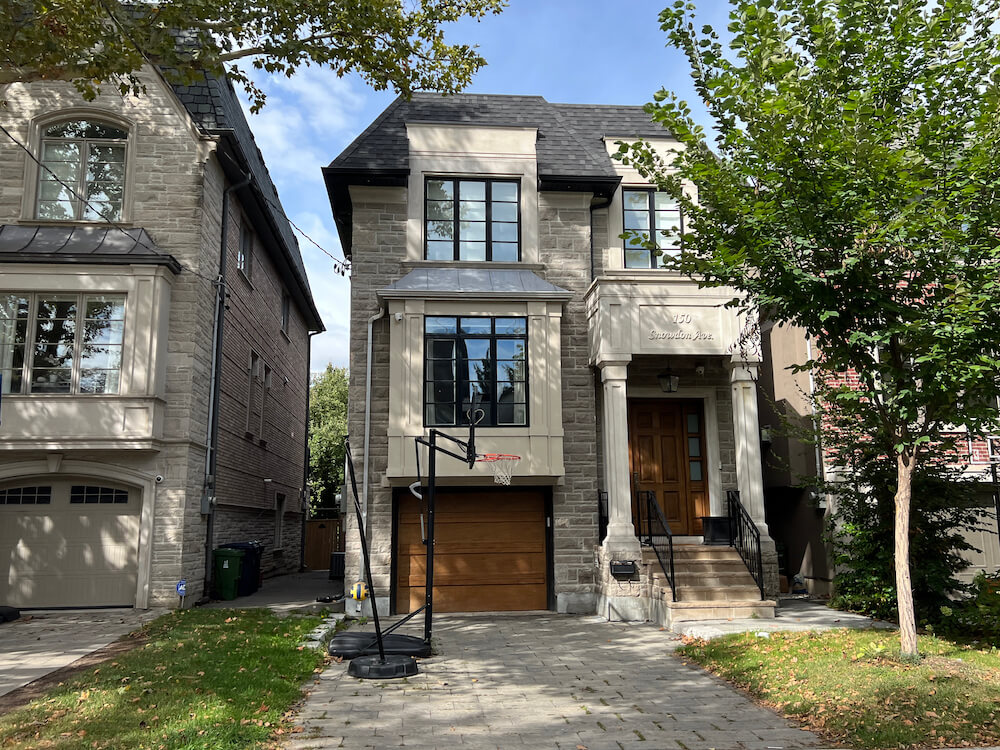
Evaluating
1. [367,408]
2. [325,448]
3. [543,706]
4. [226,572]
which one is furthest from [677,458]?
[325,448]

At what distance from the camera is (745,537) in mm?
12516

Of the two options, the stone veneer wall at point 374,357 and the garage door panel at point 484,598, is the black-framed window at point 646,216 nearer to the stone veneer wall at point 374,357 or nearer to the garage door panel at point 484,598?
the stone veneer wall at point 374,357

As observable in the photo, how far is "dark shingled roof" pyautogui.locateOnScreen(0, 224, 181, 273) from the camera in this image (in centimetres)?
1226

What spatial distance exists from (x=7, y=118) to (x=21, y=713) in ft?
36.2

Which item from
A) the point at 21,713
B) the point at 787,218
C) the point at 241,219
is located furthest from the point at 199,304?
the point at 787,218

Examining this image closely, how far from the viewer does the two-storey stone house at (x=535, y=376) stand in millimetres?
12562

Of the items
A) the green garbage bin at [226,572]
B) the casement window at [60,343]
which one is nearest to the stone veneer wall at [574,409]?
the green garbage bin at [226,572]

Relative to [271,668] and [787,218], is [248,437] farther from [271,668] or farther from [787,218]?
[787,218]

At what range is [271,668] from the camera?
7.73 meters

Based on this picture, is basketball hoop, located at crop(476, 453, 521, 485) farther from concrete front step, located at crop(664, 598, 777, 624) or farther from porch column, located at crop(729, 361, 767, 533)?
porch column, located at crop(729, 361, 767, 533)

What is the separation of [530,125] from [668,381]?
531 cm

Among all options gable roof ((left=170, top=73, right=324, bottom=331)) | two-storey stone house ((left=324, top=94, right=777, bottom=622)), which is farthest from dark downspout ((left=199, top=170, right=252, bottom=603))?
two-storey stone house ((left=324, top=94, right=777, bottom=622))

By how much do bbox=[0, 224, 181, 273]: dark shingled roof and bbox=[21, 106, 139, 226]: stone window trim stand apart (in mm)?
176

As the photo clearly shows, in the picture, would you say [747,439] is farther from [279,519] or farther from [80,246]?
[279,519]
